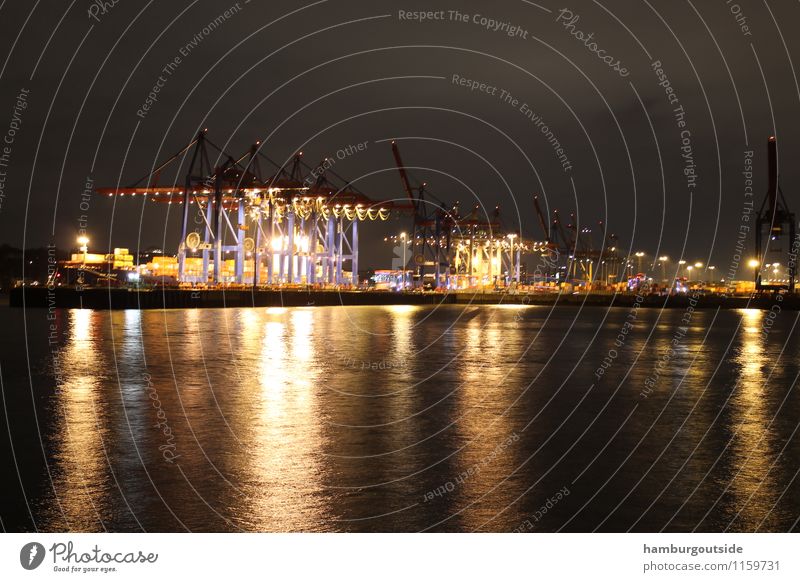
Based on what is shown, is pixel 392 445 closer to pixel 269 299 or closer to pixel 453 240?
pixel 269 299

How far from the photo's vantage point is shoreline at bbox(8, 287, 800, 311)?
240 ft

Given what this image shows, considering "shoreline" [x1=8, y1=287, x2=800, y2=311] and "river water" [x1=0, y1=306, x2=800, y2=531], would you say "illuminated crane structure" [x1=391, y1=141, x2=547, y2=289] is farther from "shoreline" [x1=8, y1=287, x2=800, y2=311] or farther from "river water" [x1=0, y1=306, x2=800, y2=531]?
"river water" [x1=0, y1=306, x2=800, y2=531]

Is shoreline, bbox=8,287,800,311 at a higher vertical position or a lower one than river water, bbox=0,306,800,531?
lower

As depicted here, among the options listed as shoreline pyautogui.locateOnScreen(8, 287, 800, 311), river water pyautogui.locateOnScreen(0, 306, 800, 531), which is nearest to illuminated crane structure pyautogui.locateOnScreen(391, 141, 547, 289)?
shoreline pyautogui.locateOnScreen(8, 287, 800, 311)

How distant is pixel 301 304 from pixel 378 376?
75134mm

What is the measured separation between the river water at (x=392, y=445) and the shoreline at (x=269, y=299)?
21.6 meters

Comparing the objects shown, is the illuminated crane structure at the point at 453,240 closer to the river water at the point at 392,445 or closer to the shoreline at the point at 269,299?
the shoreline at the point at 269,299

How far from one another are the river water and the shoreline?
21588 millimetres

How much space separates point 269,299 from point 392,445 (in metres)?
77.9

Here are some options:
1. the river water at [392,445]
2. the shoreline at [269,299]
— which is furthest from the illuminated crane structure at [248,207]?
the river water at [392,445]

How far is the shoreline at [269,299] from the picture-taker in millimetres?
73062

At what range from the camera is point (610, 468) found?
34.8ft
